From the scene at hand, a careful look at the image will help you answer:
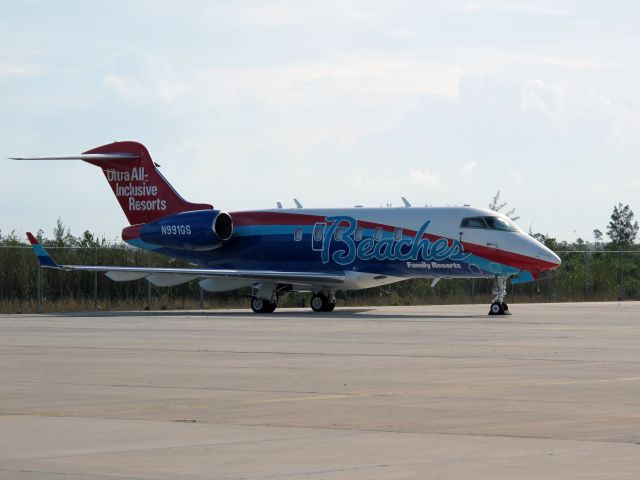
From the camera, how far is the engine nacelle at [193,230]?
43.4 meters

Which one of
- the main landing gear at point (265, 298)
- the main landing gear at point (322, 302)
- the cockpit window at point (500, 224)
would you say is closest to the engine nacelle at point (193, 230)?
the main landing gear at point (265, 298)

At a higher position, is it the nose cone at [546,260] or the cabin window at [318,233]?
the cabin window at [318,233]

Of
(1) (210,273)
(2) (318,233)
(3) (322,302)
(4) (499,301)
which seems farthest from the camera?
(3) (322,302)

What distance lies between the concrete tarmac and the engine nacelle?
16.4m

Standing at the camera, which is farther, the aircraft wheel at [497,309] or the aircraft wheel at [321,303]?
the aircraft wheel at [321,303]

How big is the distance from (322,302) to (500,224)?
7.07m

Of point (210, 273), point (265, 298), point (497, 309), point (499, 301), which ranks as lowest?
point (497, 309)

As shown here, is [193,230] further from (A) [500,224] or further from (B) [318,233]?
(A) [500,224]

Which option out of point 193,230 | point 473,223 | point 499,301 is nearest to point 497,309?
point 499,301

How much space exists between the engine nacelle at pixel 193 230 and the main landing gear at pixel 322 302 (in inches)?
148

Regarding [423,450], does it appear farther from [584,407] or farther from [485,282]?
[485,282]

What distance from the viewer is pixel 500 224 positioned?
1534 inches

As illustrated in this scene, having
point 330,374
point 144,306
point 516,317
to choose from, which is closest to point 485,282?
point 144,306

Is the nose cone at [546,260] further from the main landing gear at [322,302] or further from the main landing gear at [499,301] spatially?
the main landing gear at [322,302]
